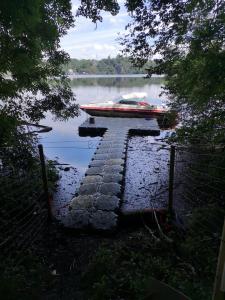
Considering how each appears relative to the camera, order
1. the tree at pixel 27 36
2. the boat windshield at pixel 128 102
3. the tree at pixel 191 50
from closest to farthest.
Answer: the tree at pixel 27 36 < the tree at pixel 191 50 < the boat windshield at pixel 128 102

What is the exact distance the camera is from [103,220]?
15.6ft

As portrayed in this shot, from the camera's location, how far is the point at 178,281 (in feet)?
8.29

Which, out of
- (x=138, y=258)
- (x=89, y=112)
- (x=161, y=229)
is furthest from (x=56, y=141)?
(x=138, y=258)

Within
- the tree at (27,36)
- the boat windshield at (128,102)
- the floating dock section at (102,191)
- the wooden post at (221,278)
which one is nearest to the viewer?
the wooden post at (221,278)

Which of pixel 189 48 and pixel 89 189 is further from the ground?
pixel 189 48

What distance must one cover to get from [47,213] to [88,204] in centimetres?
81

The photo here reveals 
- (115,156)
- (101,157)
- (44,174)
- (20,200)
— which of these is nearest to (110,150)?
(115,156)

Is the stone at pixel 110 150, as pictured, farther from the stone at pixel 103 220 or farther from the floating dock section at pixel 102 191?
the stone at pixel 103 220

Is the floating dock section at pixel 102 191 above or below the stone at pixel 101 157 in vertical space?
above

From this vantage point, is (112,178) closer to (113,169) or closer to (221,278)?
(113,169)

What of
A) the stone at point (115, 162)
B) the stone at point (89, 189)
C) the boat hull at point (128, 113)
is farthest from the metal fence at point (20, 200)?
the boat hull at point (128, 113)

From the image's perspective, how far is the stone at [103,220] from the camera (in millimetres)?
4629

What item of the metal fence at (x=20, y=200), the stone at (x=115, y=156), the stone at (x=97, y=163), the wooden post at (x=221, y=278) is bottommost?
the stone at (x=115, y=156)

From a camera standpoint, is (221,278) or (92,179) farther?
(92,179)
